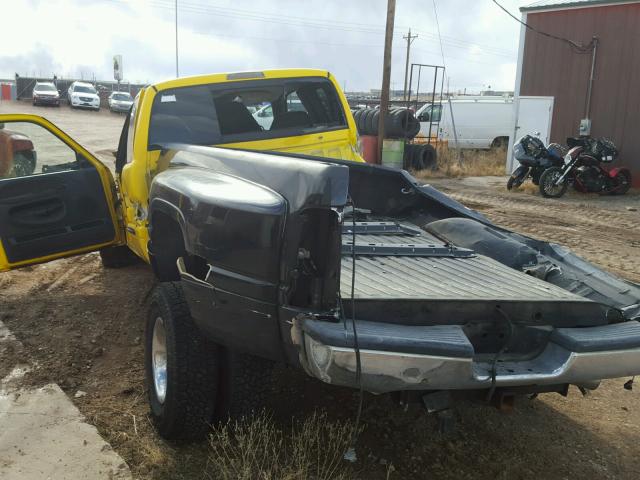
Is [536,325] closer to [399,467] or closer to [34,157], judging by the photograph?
[399,467]

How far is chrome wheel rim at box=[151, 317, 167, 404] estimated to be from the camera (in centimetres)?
342

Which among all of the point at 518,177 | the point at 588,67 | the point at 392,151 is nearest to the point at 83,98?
the point at 392,151

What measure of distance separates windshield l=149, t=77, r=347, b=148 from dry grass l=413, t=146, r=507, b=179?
10766mm

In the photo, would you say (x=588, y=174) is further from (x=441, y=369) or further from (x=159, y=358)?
(x=441, y=369)

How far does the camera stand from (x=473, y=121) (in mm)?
22453

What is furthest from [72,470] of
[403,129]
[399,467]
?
[403,129]

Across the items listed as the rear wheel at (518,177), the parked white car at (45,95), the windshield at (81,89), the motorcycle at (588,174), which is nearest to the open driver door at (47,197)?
the motorcycle at (588,174)

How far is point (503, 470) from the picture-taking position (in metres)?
3.18

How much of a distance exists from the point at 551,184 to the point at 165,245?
10827 mm

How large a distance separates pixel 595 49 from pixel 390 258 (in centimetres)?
1389

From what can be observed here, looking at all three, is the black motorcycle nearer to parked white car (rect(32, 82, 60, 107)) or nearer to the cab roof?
the cab roof

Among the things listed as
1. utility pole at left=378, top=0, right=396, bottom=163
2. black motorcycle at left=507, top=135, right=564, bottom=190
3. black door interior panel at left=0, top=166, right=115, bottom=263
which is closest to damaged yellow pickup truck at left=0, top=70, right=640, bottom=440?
black door interior panel at left=0, top=166, right=115, bottom=263

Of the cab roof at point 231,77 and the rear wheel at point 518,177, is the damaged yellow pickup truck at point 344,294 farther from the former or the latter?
the rear wheel at point 518,177

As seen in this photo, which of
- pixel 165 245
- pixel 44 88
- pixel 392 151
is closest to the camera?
pixel 165 245
